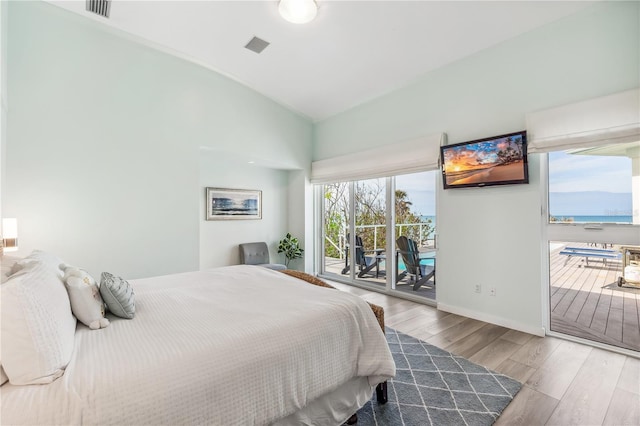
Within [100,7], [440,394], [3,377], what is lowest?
[440,394]

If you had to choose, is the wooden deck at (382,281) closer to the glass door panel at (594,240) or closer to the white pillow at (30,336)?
the glass door panel at (594,240)

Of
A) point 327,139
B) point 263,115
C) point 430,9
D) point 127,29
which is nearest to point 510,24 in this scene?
point 430,9

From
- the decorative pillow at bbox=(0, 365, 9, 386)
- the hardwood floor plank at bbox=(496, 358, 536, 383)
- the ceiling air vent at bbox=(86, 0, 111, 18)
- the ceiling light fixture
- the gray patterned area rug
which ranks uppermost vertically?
the ceiling air vent at bbox=(86, 0, 111, 18)

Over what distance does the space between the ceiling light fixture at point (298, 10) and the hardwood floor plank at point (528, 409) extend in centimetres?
348

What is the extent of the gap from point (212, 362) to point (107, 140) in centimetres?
340

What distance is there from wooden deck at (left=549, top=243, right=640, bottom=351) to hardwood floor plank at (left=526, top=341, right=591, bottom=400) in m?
0.26

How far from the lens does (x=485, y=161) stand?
305 centimetres

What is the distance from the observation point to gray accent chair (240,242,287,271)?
4770 mm

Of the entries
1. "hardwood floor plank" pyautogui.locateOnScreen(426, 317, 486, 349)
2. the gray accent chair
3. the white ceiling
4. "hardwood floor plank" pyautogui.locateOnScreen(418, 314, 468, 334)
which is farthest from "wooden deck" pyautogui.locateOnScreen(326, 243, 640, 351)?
the gray accent chair

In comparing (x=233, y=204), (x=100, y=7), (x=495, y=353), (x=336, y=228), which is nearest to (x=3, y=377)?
(x=495, y=353)

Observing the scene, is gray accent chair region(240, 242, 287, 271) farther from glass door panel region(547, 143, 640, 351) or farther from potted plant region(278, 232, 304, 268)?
glass door panel region(547, 143, 640, 351)

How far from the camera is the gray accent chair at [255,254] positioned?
477cm

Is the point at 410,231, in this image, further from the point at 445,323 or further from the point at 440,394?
the point at 440,394

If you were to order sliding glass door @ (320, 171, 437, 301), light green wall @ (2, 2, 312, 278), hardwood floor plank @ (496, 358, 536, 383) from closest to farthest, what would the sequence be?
hardwood floor plank @ (496, 358, 536, 383) < light green wall @ (2, 2, 312, 278) < sliding glass door @ (320, 171, 437, 301)
